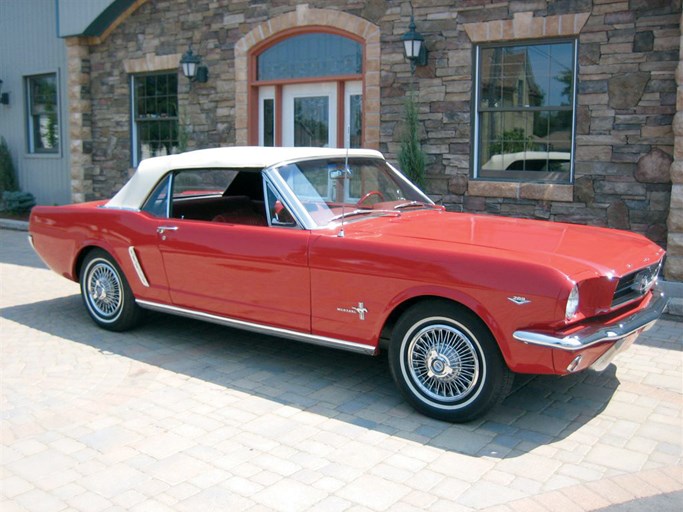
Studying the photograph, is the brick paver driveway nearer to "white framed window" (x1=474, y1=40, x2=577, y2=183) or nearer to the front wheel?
the front wheel

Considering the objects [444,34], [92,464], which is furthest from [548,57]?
[92,464]

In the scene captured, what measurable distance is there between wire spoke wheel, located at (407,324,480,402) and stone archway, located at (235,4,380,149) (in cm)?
563

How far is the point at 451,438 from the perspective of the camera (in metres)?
4.16

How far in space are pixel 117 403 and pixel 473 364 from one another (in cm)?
230

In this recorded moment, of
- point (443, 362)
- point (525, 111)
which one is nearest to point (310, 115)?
point (525, 111)

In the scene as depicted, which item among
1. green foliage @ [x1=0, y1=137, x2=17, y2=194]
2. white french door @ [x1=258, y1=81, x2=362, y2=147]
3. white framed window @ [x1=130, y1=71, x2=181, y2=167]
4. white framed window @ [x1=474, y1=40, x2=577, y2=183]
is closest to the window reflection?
white french door @ [x1=258, y1=81, x2=362, y2=147]

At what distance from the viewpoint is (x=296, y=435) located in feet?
13.8

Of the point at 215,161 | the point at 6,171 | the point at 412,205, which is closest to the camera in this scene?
the point at 215,161

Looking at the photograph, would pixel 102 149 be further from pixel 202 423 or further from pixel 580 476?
pixel 580 476

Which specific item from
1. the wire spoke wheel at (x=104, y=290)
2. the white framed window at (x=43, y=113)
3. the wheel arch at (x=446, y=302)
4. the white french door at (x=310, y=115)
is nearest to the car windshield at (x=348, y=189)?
the wheel arch at (x=446, y=302)

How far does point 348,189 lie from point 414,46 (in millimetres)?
4252

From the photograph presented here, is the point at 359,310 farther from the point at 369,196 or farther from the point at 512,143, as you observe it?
the point at 512,143

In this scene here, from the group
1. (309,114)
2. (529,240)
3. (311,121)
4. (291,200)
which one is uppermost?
(309,114)

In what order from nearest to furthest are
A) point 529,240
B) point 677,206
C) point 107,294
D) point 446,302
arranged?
1. point 446,302
2. point 529,240
3. point 107,294
4. point 677,206
